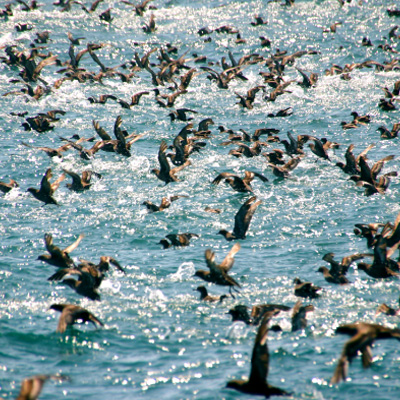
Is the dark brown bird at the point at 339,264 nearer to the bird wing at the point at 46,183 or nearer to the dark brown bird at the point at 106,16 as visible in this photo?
the bird wing at the point at 46,183

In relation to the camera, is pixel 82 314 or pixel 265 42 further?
pixel 265 42

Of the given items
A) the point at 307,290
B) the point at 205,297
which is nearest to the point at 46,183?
the point at 205,297

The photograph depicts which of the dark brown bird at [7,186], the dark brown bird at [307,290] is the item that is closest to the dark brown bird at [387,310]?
the dark brown bird at [307,290]

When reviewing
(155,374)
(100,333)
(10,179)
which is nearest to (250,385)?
(155,374)

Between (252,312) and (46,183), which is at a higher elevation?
(46,183)

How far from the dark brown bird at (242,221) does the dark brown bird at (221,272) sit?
2475mm

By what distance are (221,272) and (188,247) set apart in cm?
305

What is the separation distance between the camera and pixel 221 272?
11.0 metres

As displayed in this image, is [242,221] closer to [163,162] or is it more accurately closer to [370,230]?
[370,230]

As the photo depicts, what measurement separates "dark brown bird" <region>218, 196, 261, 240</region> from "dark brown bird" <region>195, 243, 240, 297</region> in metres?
2.47

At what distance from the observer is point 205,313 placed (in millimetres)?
10742

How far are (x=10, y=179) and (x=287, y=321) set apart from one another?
36.9ft

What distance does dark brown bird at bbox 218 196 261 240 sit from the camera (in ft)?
45.7

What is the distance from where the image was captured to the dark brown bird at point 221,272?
1090 centimetres
